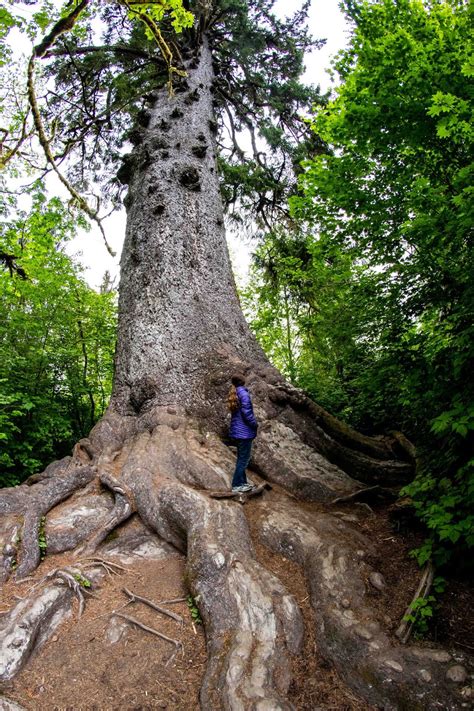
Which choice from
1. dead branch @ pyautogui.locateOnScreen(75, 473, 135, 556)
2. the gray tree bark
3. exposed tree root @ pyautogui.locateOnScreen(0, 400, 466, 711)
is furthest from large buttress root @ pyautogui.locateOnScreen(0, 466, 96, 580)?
the gray tree bark

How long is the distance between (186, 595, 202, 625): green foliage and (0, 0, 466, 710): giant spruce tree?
0.08 metres

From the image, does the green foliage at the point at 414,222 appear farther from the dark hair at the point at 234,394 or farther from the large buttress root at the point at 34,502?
the large buttress root at the point at 34,502

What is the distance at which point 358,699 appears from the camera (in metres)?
2.08

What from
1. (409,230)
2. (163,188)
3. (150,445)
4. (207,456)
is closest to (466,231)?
(409,230)

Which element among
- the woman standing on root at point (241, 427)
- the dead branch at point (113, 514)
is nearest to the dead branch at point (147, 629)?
the dead branch at point (113, 514)

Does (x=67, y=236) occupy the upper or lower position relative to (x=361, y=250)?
upper

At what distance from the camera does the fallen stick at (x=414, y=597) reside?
2267 millimetres

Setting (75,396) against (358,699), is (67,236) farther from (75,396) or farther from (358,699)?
(358,699)

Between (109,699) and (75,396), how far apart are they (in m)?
6.18

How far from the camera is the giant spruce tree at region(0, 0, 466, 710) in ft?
7.40

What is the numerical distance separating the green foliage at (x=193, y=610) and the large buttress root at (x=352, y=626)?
0.72 m

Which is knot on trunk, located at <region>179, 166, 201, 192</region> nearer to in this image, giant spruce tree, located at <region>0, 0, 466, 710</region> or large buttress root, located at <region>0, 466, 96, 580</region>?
giant spruce tree, located at <region>0, 0, 466, 710</region>

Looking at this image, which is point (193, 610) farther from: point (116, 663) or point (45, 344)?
point (45, 344)

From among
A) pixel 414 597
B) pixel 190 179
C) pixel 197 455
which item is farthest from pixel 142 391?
pixel 190 179
